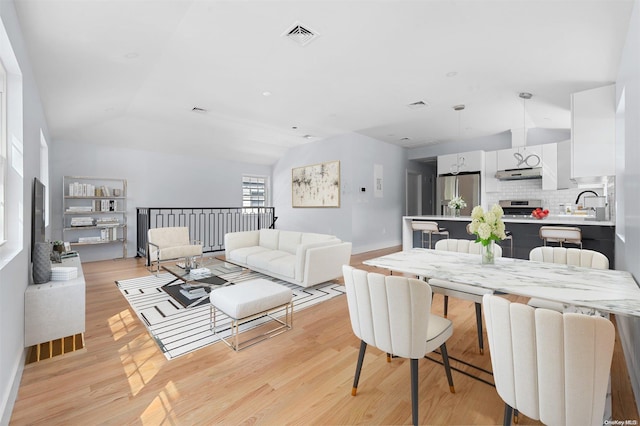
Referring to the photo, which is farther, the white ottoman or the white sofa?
the white sofa

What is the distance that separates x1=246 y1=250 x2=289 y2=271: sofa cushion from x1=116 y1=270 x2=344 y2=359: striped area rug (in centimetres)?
21

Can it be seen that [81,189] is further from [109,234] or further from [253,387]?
[253,387]

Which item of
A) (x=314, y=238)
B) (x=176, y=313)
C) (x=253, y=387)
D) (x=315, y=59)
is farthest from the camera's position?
(x=314, y=238)

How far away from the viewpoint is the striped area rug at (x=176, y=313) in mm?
2520

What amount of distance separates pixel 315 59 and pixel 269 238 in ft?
9.98

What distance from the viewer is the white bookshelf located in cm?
570

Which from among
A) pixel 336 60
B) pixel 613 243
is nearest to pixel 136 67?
pixel 336 60

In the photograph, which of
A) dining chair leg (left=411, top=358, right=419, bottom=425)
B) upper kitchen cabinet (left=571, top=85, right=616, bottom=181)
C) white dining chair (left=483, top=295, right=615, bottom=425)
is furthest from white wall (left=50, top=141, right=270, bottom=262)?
white dining chair (left=483, top=295, right=615, bottom=425)

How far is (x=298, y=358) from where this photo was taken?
Result: 7.51 ft

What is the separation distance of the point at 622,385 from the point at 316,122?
526cm

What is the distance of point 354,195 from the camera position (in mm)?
6797

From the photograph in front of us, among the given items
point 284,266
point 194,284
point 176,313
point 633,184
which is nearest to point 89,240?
point 194,284

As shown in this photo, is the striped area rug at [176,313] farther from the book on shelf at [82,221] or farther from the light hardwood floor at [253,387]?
the book on shelf at [82,221]

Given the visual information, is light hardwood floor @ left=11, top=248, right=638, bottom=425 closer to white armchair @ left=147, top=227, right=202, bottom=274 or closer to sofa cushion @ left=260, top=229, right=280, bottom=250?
white armchair @ left=147, top=227, right=202, bottom=274
